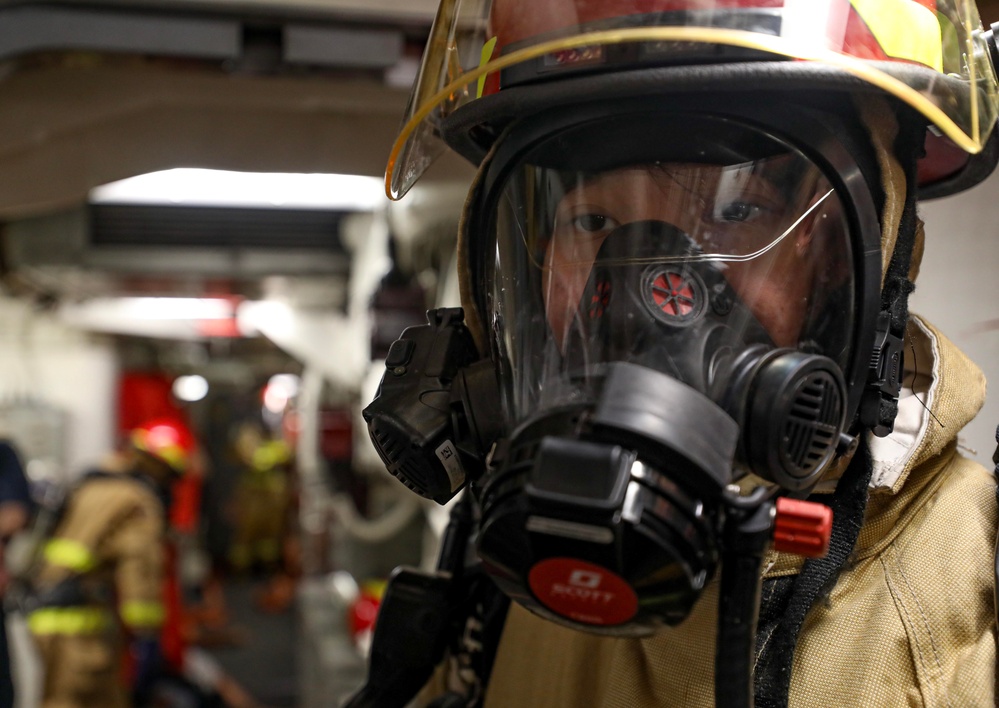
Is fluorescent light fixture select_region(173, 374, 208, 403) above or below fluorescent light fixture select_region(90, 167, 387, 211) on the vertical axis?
below

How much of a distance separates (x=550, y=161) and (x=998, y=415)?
0.94 meters

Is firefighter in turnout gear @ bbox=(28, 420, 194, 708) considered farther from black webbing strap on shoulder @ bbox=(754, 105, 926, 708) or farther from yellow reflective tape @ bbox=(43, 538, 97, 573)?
black webbing strap on shoulder @ bbox=(754, 105, 926, 708)

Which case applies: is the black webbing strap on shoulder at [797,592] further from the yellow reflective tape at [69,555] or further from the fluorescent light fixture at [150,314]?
the fluorescent light fixture at [150,314]

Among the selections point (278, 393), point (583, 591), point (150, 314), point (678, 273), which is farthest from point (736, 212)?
point (278, 393)

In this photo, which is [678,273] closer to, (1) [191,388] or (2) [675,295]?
(2) [675,295]

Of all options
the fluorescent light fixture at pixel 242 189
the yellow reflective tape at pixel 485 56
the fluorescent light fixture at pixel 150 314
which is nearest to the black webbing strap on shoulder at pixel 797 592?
the yellow reflective tape at pixel 485 56

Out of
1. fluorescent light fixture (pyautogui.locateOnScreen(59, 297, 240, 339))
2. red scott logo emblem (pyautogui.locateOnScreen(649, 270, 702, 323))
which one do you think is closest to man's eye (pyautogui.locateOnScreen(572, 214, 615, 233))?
red scott logo emblem (pyautogui.locateOnScreen(649, 270, 702, 323))

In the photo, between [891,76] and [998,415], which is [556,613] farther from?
[998,415]

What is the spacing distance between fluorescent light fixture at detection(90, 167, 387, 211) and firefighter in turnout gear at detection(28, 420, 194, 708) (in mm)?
1950

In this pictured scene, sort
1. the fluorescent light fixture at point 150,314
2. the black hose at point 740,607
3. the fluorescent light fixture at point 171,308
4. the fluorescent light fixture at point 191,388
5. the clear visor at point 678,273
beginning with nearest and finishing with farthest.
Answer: the black hose at point 740,607
the clear visor at point 678,273
the fluorescent light fixture at point 150,314
the fluorescent light fixture at point 171,308
the fluorescent light fixture at point 191,388

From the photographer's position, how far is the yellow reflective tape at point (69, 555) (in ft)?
17.1

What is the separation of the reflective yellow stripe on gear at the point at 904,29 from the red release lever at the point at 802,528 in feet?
1.76

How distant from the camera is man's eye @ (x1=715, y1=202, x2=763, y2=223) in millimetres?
1077

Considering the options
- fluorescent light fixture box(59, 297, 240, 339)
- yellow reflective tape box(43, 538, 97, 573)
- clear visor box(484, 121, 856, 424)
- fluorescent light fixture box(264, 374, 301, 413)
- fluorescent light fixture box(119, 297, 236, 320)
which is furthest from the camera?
fluorescent light fixture box(264, 374, 301, 413)
